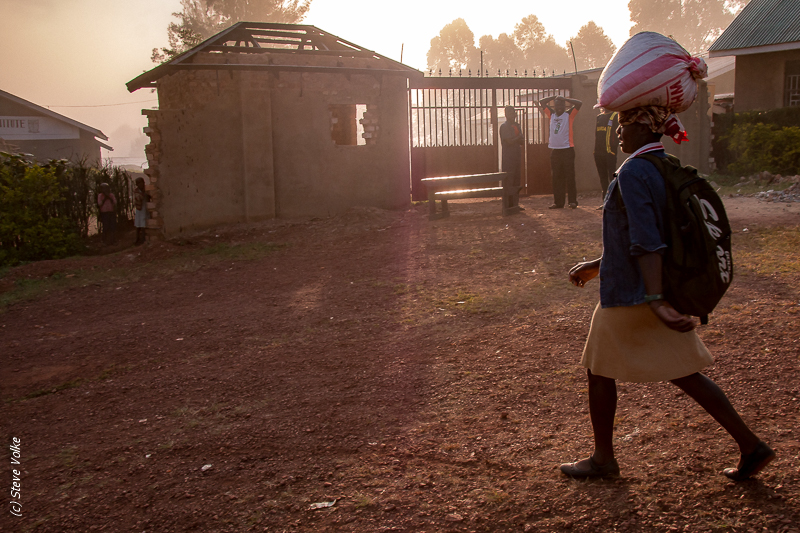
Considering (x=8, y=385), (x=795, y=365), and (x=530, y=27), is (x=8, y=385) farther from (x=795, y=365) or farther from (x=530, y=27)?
(x=530, y=27)

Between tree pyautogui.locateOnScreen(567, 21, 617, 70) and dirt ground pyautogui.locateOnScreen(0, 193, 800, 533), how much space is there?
78.5 meters

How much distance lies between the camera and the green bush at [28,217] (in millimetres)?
9836

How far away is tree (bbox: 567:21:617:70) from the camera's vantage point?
77500mm

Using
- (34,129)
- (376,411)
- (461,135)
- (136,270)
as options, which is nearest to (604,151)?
(461,135)

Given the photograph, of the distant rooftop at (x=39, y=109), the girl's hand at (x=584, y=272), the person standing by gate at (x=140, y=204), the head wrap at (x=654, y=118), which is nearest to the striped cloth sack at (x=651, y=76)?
the head wrap at (x=654, y=118)

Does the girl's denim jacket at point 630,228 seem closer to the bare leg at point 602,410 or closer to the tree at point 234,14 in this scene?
the bare leg at point 602,410

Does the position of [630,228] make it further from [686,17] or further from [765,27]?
[686,17]

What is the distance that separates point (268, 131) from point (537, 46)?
78.1 m

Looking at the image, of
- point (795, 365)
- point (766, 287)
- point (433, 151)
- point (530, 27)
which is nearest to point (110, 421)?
point (795, 365)

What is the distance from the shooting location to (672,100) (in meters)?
2.24

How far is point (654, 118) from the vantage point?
2271mm

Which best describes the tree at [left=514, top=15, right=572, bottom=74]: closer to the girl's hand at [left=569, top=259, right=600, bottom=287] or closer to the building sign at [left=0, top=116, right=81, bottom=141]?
the building sign at [left=0, top=116, right=81, bottom=141]

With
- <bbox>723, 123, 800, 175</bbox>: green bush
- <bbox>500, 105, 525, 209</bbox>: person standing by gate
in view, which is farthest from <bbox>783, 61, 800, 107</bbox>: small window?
<bbox>500, 105, 525, 209</bbox>: person standing by gate

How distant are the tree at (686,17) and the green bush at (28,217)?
260ft
